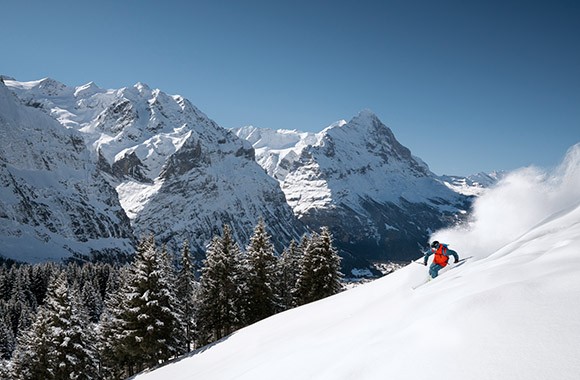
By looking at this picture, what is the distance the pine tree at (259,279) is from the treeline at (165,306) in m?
0.08

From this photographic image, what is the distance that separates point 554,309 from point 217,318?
99.9 ft

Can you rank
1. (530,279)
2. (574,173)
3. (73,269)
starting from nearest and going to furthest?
Answer: (530,279) < (574,173) < (73,269)

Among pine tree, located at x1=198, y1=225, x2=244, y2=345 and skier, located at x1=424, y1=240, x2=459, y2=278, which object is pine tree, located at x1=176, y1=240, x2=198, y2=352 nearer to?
pine tree, located at x1=198, y1=225, x2=244, y2=345

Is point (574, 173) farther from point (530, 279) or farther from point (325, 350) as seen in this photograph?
point (325, 350)

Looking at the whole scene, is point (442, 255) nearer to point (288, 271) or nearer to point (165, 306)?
point (165, 306)

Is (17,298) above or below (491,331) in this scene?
above

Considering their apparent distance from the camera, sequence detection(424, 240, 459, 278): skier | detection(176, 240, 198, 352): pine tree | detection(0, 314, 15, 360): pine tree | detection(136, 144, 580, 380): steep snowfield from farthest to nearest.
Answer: detection(0, 314, 15, 360): pine tree < detection(176, 240, 198, 352): pine tree < detection(424, 240, 459, 278): skier < detection(136, 144, 580, 380): steep snowfield

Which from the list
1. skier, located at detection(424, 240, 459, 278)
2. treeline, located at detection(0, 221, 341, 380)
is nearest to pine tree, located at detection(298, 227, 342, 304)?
treeline, located at detection(0, 221, 341, 380)

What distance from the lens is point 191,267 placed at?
40000mm

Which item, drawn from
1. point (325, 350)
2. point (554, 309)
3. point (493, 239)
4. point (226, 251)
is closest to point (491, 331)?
point (554, 309)

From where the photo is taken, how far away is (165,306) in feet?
81.5

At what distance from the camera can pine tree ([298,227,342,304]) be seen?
33.5m

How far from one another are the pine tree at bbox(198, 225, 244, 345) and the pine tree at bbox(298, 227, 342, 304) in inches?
227

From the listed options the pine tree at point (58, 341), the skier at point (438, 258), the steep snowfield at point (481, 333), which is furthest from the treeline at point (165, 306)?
the skier at point (438, 258)
